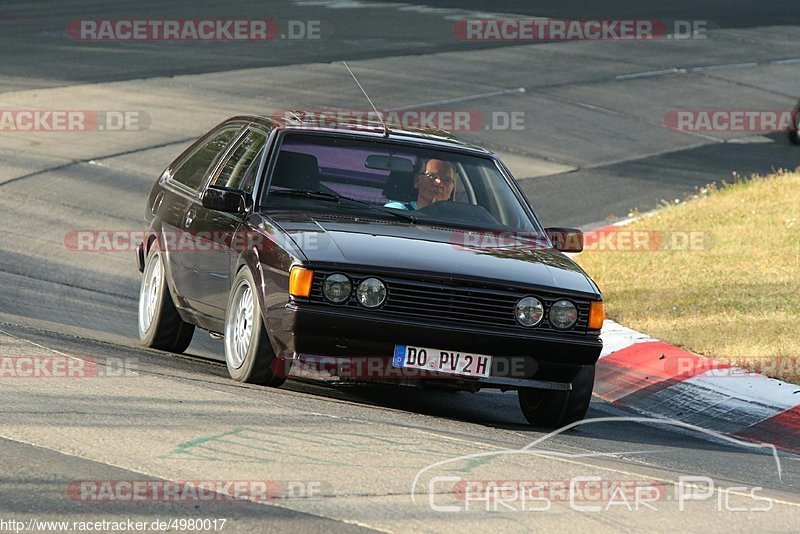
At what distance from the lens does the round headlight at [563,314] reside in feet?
25.7

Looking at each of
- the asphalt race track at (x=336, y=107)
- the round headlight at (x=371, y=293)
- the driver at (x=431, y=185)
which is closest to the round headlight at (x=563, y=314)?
the asphalt race track at (x=336, y=107)

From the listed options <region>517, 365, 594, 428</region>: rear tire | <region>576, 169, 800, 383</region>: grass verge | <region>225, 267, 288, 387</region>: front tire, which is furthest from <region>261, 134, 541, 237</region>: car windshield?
<region>576, 169, 800, 383</region>: grass verge

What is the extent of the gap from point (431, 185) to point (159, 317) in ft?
6.97

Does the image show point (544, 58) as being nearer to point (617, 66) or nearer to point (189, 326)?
point (617, 66)

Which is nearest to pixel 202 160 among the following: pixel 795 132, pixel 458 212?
pixel 458 212

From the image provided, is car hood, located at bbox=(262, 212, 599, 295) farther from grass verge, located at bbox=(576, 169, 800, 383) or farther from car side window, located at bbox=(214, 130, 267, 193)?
grass verge, located at bbox=(576, 169, 800, 383)

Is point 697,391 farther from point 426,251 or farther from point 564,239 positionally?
point 426,251

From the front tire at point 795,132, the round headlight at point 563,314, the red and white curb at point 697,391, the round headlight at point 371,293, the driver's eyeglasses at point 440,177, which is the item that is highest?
the front tire at point 795,132

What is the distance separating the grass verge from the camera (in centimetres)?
1061

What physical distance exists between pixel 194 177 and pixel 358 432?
11.7 ft

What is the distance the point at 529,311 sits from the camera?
780cm

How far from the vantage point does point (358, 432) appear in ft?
22.3

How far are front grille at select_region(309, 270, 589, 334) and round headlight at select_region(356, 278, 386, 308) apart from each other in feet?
0.08

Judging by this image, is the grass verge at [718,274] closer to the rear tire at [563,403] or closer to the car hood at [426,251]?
the rear tire at [563,403]
